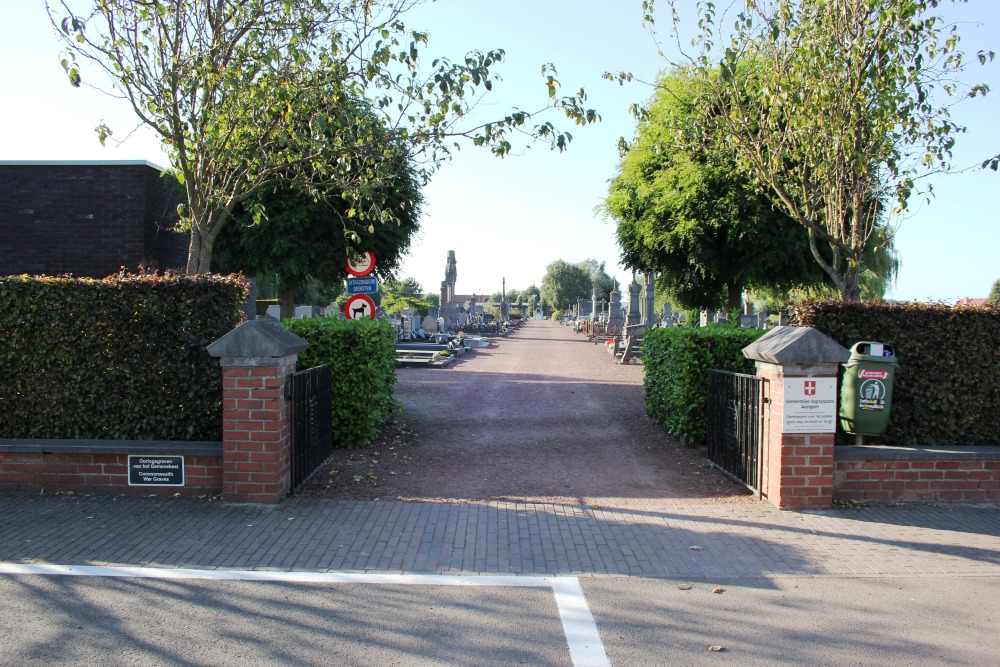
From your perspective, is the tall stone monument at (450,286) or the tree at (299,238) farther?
the tall stone monument at (450,286)

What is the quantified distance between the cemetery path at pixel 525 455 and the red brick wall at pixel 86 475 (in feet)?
3.29

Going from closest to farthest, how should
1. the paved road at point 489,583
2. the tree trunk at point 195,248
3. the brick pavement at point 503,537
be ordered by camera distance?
the paved road at point 489,583 → the brick pavement at point 503,537 → the tree trunk at point 195,248

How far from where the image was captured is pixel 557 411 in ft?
38.3

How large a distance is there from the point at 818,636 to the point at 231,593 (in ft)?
11.3

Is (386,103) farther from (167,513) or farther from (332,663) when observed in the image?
(332,663)

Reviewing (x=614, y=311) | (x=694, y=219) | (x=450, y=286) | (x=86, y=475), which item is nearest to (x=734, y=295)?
(x=694, y=219)

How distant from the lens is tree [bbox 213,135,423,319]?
1543 centimetres

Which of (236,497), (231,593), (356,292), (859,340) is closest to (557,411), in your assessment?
(356,292)

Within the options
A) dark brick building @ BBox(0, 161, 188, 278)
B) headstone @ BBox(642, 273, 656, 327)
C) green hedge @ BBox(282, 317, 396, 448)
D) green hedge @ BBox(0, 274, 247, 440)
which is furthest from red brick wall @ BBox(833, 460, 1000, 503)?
headstone @ BBox(642, 273, 656, 327)

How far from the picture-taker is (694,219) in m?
14.3

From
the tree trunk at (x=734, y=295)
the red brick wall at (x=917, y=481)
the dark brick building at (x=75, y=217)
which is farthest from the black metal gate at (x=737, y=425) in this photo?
the dark brick building at (x=75, y=217)

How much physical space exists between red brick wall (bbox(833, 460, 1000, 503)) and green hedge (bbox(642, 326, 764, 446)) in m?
2.08

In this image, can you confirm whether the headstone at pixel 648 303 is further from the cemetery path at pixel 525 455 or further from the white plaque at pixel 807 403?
the white plaque at pixel 807 403

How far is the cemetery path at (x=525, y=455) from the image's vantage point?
7.08 m
